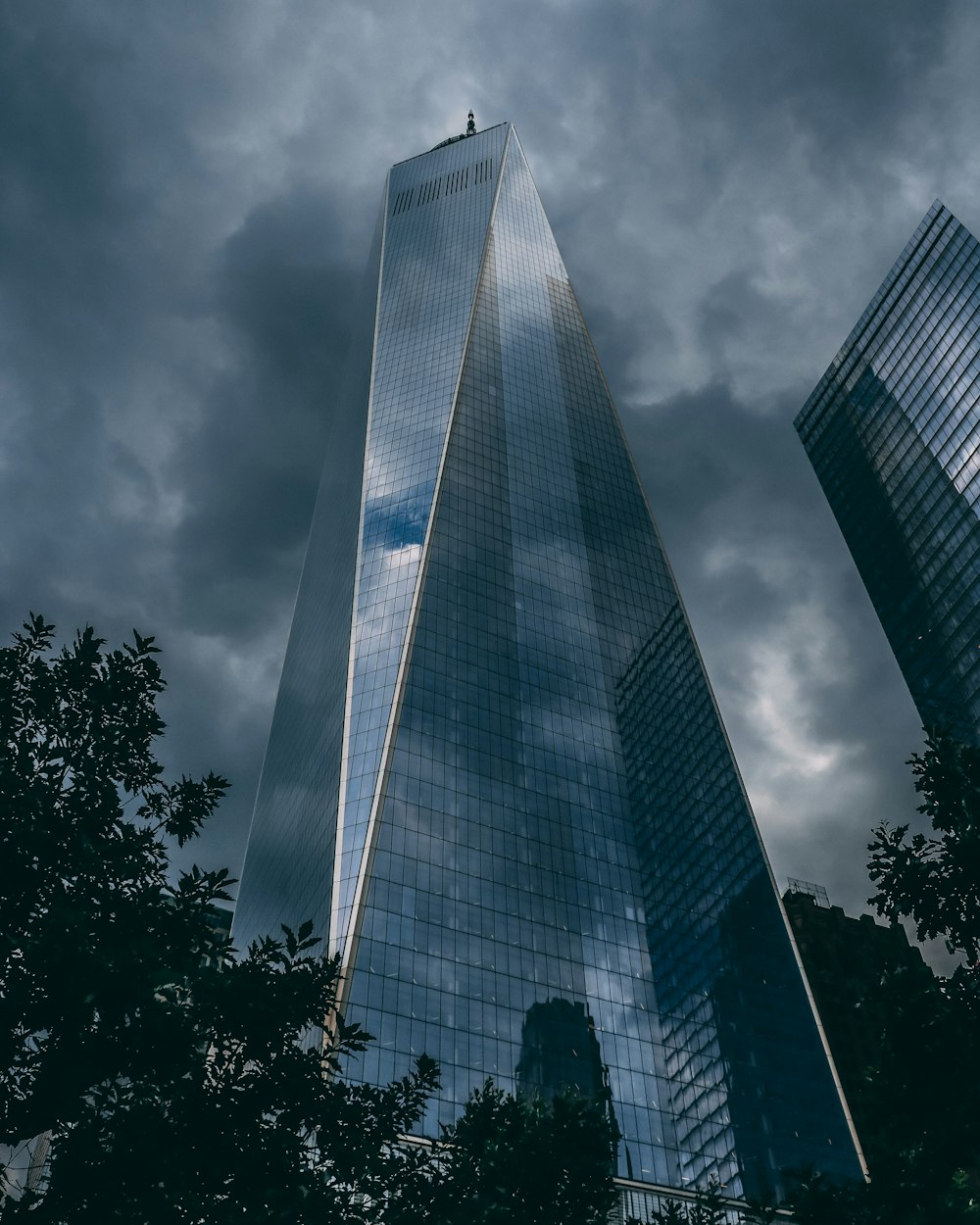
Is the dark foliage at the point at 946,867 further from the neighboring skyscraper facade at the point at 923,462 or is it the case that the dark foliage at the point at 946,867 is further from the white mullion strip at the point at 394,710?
the neighboring skyscraper facade at the point at 923,462

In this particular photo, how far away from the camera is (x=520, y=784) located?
109 m

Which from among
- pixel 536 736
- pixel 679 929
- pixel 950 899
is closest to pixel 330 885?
pixel 536 736

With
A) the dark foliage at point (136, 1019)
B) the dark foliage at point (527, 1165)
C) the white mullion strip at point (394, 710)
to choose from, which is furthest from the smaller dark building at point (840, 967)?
the dark foliage at point (136, 1019)

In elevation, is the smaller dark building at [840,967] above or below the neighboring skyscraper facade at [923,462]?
below

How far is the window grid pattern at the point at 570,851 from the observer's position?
295ft

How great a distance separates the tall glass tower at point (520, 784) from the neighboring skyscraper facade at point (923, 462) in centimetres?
3324

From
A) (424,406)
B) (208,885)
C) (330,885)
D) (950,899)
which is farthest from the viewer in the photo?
(424,406)

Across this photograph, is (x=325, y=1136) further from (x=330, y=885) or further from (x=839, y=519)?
(x=839, y=519)

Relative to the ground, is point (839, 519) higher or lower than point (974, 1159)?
higher

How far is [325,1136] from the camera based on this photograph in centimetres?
2080

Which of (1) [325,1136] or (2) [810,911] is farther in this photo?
(2) [810,911]

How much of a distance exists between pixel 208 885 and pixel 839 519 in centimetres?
16504

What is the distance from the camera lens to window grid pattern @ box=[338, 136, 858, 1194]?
90000 mm

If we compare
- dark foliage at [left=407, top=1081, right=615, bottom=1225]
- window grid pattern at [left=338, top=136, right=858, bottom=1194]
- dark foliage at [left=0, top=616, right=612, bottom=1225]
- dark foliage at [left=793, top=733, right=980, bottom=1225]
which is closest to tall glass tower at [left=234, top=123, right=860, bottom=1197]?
window grid pattern at [left=338, top=136, right=858, bottom=1194]
